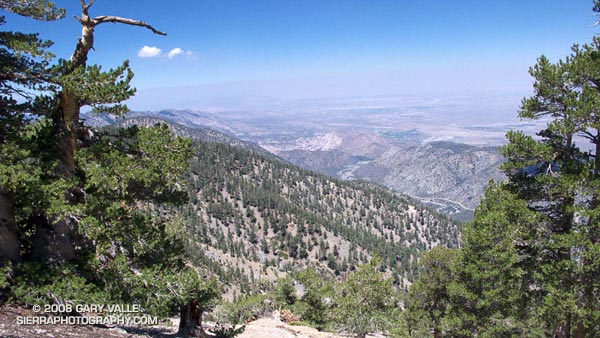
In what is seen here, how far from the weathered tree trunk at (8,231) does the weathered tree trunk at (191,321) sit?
6159 mm

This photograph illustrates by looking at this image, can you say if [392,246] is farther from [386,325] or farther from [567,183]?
[567,183]

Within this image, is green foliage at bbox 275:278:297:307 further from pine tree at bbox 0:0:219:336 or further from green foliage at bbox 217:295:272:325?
pine tree at bbox 0:0:219:336

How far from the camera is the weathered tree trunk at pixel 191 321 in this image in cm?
1466

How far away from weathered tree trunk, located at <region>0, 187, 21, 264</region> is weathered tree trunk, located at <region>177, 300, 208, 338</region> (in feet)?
20.2

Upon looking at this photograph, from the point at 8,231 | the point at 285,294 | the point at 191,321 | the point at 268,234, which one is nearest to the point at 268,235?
the point at 268,234

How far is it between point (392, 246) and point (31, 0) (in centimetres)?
17105

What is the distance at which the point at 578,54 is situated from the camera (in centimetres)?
1306

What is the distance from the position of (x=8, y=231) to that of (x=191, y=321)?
7.33m

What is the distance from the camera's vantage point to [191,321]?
14.9 metres

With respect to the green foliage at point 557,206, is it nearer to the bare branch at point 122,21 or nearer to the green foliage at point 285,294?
the bare branch at point 122,21

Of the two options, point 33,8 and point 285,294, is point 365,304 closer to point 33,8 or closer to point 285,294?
point 285,294

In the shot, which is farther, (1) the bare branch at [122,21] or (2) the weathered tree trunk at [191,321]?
(2) the weathered tree trunk at [191,321]

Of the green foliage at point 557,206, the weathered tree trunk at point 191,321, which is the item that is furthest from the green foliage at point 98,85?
the green foliage at point 557,206

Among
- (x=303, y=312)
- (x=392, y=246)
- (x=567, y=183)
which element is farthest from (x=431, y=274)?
(x=392, y=246)
